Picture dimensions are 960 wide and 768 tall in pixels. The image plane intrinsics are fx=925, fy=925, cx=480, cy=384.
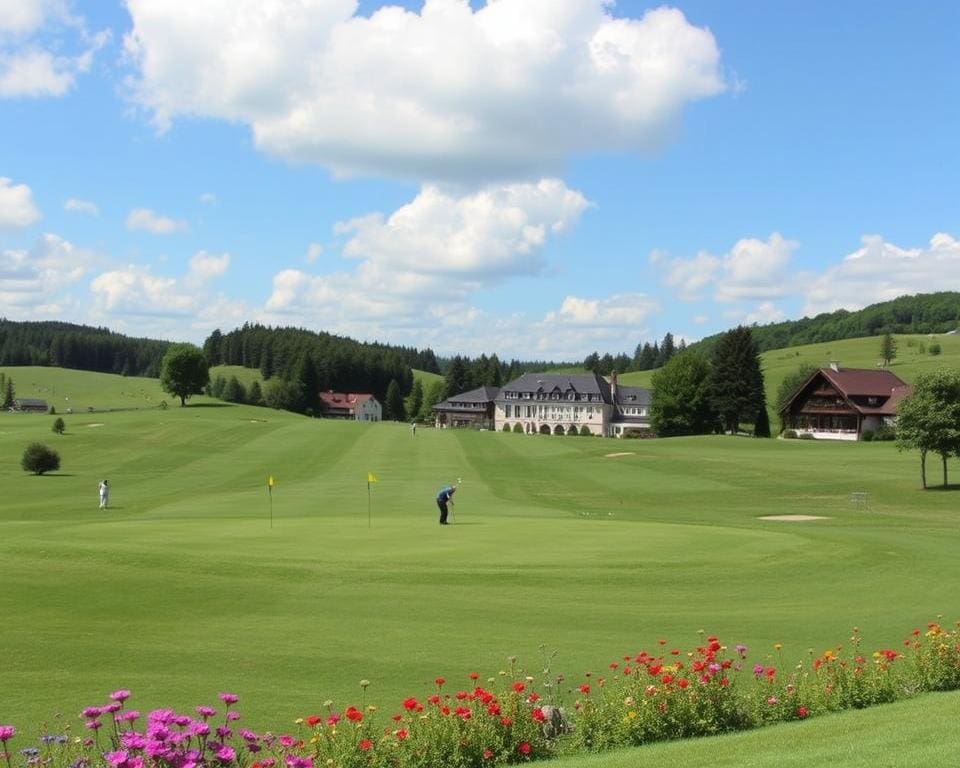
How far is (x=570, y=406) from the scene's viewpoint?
175500 mm

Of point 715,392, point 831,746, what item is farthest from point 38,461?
point 715,392

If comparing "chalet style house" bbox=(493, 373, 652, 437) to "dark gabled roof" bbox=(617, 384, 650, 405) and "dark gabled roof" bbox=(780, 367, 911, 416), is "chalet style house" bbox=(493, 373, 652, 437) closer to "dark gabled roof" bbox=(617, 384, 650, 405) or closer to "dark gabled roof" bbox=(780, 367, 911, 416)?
"dark gabled roof" bbox=(617, 384, 650, 405)

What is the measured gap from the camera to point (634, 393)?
7121 inches

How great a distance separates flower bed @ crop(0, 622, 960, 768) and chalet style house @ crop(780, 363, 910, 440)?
4081 inches

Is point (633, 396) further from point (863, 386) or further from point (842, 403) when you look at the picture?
point (863, 386)

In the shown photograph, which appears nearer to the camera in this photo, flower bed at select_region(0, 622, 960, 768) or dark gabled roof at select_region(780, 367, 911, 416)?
flower bed at select_region(0, 622, 960, 768)

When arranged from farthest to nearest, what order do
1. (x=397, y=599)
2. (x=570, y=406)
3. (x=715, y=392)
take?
(x=570, y=406) < (x=715, y=392) < (x=397, y=599)

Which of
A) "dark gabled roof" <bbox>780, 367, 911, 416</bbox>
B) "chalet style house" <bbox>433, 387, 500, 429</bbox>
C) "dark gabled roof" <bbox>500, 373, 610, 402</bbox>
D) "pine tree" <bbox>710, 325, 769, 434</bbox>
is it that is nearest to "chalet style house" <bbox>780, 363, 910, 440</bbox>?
"dark gabled roof" <bbox>780, 367, 911, 416</bbox>

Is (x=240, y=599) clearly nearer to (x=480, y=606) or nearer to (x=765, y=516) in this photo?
(x=480, y=606)

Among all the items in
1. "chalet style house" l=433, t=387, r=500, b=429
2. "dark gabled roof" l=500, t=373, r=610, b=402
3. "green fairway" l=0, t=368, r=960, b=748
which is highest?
"dark gabled roof" l=500, t=373, r=610, b=402

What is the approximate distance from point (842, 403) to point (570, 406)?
2661 inches

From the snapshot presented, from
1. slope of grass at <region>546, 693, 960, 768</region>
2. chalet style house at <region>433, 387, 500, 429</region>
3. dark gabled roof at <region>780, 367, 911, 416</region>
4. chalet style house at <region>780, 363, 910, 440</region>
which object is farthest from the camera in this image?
chalet style house at <region>433, 387, 500, 429</region>

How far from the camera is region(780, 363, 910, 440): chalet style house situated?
111688 mm

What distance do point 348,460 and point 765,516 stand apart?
44.7 meters
